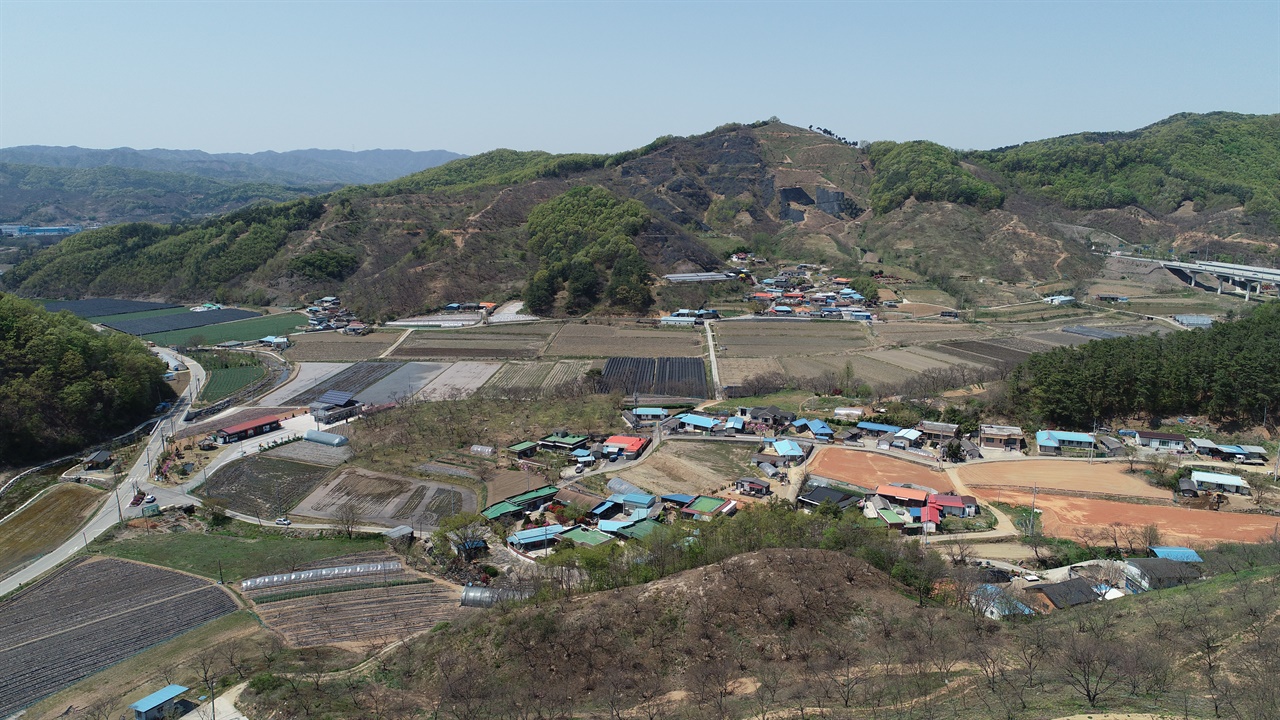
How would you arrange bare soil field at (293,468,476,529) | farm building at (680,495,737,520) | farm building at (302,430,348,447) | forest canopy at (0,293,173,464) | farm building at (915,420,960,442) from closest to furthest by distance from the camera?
farm building at (680,495,737,520) < bare soil field at (293,468,476,529) < forest canopy at (0,293,173,464) < farm building at (915,420,960,442) < farm building at (302,430,348,447)

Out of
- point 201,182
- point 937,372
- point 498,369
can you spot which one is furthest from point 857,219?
point 201,182

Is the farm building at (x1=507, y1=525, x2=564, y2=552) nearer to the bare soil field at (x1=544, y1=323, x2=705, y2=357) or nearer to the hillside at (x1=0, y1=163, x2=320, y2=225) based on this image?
the bare soil field at (x1=544, y1=323, x2=705, y2=357)

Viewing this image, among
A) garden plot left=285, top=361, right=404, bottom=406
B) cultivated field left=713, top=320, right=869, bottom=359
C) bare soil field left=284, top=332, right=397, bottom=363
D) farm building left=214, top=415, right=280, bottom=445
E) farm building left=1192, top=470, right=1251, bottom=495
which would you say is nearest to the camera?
farm building left=1192, top=470, right=1251, bottom=495

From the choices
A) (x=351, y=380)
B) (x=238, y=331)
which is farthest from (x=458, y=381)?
(x=238, y=331)

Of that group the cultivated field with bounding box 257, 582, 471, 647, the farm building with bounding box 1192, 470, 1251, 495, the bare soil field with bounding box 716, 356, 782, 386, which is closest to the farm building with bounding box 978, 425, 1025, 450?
the farm building with bounding box 1192, 470, 1251, 495

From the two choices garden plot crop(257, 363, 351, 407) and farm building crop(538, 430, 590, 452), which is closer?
farm building crop(538, 430, 590, 452)

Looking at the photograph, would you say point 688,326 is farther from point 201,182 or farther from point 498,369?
point 201,182
